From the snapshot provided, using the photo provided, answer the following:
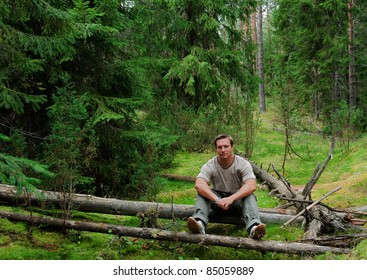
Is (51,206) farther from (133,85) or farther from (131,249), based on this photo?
(133,85)

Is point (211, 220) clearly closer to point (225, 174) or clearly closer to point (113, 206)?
point (225, 174)

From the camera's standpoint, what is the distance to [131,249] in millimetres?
5754

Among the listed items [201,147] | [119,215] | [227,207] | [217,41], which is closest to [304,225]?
[227,207]

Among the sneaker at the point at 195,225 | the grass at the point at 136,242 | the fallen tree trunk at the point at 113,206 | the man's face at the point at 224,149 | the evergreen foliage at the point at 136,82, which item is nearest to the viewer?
the grass at the point at 136,242

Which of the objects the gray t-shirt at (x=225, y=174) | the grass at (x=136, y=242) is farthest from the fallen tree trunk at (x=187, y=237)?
the gray t-shirt at (x=225, y=174)

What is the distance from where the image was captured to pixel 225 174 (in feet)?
20.9

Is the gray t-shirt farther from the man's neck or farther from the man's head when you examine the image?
the man's head

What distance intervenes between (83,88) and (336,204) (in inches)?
238

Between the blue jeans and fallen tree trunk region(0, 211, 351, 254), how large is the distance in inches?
13.3

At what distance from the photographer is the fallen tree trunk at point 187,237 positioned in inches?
210

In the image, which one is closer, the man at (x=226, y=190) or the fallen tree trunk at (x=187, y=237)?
the fallen tree trunk at (x=187, y=237)

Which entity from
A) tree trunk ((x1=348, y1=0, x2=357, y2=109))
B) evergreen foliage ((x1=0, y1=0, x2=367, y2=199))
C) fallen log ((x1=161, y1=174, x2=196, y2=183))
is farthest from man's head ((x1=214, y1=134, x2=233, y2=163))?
tree trunk ((x1=348, y1=0, x2=357, y2=109))

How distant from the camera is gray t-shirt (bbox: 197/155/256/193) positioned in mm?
6289

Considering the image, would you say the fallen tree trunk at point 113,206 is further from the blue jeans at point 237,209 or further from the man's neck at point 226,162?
the man's neck at point 226,162
